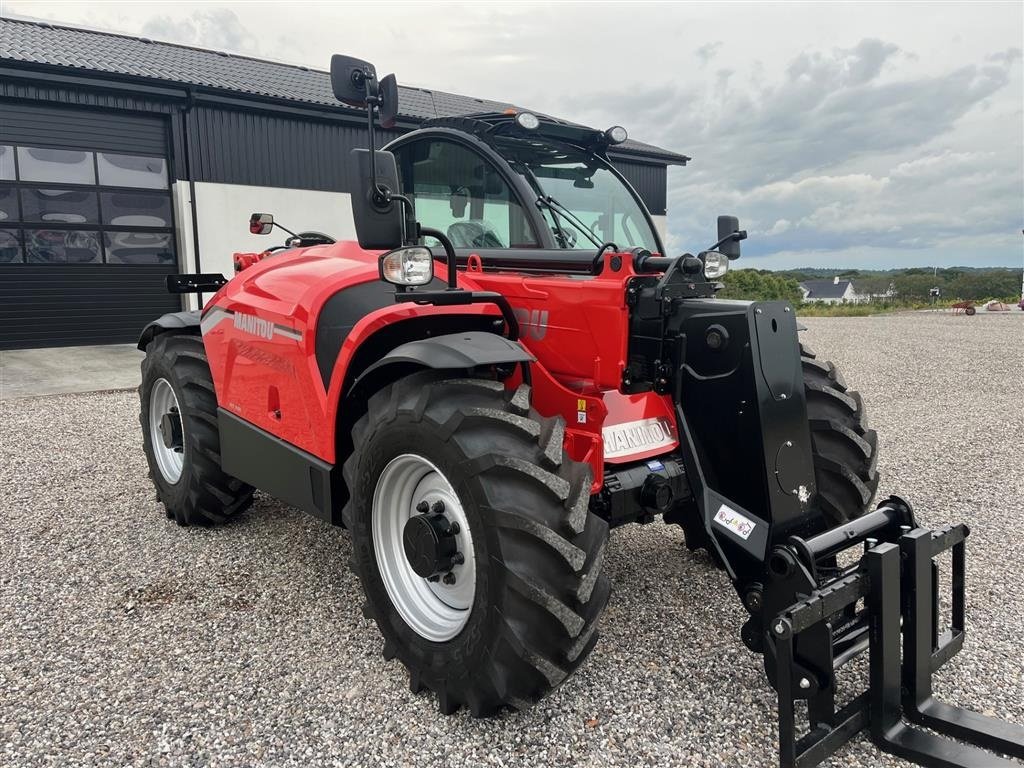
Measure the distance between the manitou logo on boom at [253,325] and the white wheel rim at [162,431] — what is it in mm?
1153

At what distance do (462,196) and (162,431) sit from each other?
2.73m

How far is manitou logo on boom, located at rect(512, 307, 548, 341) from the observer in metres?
3.19

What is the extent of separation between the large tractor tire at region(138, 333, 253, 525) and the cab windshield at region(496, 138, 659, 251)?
2378mm

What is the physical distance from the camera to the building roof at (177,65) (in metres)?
13.7

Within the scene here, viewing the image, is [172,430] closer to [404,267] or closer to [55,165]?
[404,267]

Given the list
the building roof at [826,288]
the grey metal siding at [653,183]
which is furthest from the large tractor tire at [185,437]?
the building roof at [826,288]

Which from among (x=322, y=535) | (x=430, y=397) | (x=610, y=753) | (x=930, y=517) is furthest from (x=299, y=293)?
(x=930, y=517)

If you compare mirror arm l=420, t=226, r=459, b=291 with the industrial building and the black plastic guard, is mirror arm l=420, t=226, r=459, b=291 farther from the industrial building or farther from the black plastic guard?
the industrial building

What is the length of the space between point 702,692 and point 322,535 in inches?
98.6

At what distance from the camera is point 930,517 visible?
493 centimetres

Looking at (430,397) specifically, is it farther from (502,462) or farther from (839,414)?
(839,414)

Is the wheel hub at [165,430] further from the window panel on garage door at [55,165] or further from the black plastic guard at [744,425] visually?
the window panel on garage door at [55,165]

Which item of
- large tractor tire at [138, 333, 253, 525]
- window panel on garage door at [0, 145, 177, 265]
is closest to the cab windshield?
large tractor tire at [138, 333, 253, 525]

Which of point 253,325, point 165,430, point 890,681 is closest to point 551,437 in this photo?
point 890,681
